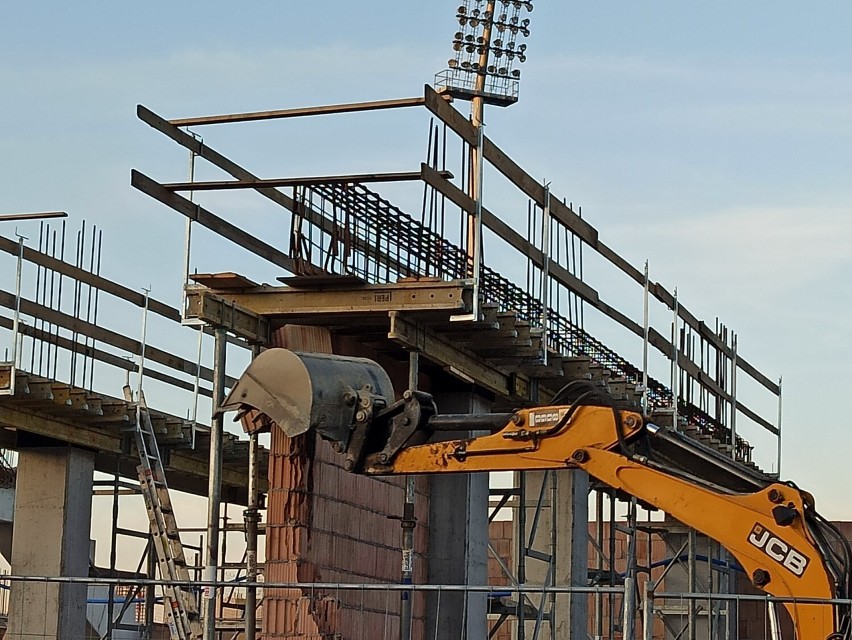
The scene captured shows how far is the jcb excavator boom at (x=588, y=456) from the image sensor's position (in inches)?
452

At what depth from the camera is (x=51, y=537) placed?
24.8 m

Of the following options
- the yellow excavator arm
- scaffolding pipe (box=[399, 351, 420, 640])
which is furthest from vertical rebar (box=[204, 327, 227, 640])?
the yellow excavator arm

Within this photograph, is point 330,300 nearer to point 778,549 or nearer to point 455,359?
point 455,359

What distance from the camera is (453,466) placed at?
12852 millimetres

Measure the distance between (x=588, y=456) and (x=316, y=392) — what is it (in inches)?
89.8

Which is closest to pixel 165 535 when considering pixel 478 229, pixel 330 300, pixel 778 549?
pixel 330 300

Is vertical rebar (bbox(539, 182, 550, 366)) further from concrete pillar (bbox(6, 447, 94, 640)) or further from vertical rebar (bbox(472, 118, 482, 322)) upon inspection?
concrete pillar (bbox(6, 447, 94, 640))

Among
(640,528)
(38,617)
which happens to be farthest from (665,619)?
(38,617)

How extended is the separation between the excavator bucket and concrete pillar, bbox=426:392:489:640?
7.43 meters

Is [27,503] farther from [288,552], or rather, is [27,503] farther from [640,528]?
[640,528]

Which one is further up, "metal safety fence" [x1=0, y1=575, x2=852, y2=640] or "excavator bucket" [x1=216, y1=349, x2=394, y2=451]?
"excavator bucket" [x1=216, y1=349, x2=394, y2=451]

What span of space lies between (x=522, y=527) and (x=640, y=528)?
11.8 meters

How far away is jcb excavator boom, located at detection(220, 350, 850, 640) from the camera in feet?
37.7

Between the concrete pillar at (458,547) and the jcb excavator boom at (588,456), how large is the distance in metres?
7.01
